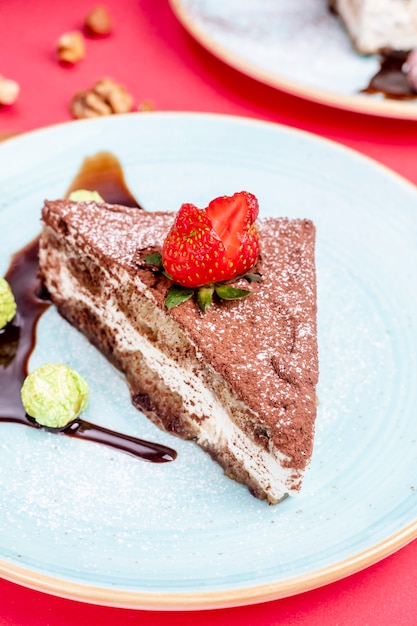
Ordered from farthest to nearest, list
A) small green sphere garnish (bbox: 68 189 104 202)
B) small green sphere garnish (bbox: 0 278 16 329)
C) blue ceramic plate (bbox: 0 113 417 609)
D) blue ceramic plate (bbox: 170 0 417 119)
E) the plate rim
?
blue ceramic plate (bbox: 170 0 417 119) < small green sphere garnish (bbox: 68 189 104 202) < small green sphere garnish (bbox: 0 278 16 329) < blue ceramic plate (bbox: 0 113 417 609) < the plate rim

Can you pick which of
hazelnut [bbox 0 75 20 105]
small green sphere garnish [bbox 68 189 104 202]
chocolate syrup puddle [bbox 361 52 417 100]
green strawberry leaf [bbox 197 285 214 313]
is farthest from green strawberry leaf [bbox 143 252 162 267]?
chocolate syrup puddle [bbox 361 52 417 100]

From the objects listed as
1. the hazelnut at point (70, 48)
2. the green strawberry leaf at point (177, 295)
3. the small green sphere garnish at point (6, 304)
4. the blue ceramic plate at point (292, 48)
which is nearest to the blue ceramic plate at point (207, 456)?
the small green sphere garnish at point (6, 304)

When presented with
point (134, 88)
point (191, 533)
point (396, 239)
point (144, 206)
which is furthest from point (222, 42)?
point (191, 533)

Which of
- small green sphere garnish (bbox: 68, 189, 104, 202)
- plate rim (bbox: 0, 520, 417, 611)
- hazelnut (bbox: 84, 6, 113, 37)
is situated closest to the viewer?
plate rim (bbox: 0, 520, 417, 611)

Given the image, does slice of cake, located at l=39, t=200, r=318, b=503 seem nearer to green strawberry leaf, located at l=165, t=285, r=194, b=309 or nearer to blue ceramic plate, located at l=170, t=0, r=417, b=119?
green strawberry leaf, located at l=165, t=285, r=194, b=309

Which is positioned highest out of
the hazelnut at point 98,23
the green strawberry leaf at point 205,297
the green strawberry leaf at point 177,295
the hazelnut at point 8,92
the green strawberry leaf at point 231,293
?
the hazelnut at point 98,23

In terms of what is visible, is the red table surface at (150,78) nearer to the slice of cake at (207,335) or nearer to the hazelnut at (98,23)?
the hazelnut at (98,23)
